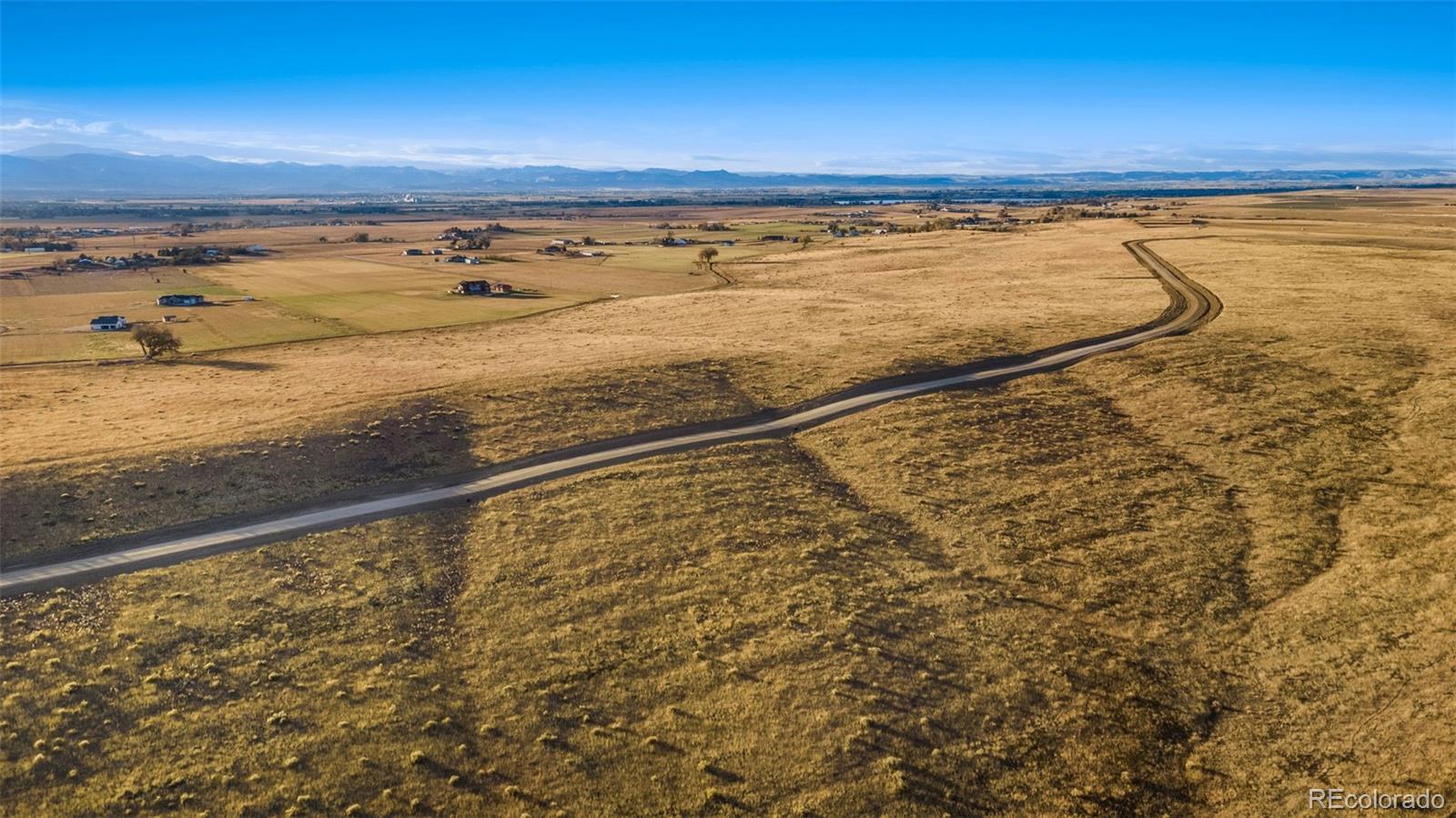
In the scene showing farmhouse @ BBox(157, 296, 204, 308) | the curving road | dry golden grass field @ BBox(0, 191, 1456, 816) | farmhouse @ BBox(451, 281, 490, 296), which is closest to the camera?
dry golden grass field @ BBox(0, 191, 1456, 816)

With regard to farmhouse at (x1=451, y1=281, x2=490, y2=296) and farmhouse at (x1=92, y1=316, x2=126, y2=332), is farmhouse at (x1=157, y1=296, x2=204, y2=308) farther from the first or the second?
farmhouse at (x1=451, y1=281, x2=490, y2=296)

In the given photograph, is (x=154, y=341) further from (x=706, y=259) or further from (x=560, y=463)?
(x=706, y=259)

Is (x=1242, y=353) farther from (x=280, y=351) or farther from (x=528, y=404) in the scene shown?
(x=280, y=351)

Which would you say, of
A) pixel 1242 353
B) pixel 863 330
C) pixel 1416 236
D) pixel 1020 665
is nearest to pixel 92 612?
pixel 1020 665

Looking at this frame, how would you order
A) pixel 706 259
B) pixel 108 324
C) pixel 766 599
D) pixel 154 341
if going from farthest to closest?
pixel 706 259 → pixel 108 324 → pixel 154 341 → pixel 766 599

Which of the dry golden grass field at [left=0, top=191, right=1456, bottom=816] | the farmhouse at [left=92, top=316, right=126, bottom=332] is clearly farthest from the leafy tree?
the farmhouse at [left=92, top=316, right=126, bottom=332]

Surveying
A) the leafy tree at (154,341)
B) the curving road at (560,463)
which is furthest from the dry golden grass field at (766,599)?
the leafy tree at (154,341)

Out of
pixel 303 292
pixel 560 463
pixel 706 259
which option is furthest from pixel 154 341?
pixel 706 259
